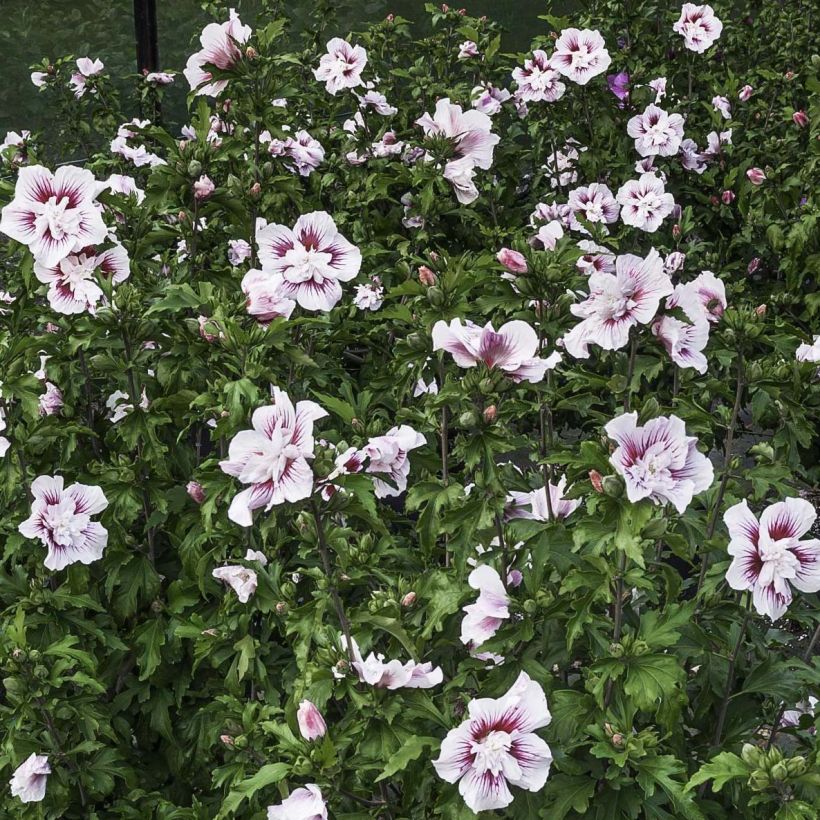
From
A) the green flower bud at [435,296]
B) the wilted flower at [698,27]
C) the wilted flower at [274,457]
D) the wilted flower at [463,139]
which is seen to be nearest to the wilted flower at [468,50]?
the wilted flower at [698,27]

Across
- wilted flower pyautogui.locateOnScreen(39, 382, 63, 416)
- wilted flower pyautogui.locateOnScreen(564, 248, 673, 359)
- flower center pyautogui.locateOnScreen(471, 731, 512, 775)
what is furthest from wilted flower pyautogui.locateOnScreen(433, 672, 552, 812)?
Result: wilted flower pyautogui.locateOnScreen(39, 382, 63, 416)

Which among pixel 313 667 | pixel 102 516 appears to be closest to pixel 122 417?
pixel 102 516

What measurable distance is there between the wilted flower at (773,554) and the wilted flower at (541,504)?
1.06 ft

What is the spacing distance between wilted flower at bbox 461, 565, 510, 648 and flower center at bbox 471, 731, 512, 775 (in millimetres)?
235

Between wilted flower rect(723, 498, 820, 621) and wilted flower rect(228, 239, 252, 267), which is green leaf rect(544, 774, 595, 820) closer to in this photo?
wilted flower rect(723, 498, 820, 621)

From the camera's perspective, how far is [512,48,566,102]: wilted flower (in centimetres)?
390

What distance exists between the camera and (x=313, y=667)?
1844 millimetres

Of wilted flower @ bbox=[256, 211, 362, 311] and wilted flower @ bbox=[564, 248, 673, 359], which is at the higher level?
wilted flower @ bbox=[564, 248, 673, 359]

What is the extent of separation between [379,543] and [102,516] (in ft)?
2.13

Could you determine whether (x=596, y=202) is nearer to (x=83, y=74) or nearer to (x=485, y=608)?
(x=83, y=74)

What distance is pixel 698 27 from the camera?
14.3 ft

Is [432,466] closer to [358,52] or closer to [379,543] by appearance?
[379,543]

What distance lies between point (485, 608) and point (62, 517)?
93 centimetres

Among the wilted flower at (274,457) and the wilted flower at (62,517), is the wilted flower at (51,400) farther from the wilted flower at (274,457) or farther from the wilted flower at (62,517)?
the wilted flower at (274,457)
